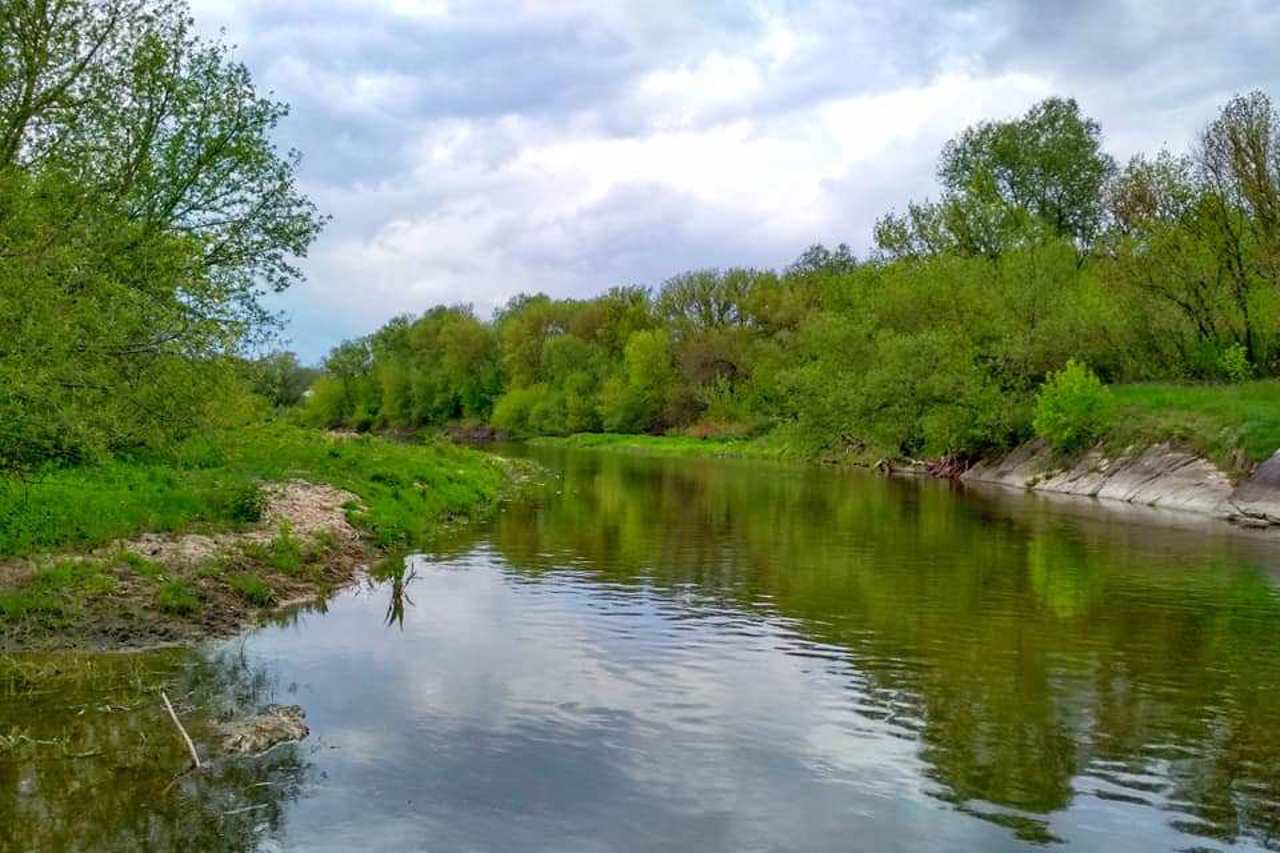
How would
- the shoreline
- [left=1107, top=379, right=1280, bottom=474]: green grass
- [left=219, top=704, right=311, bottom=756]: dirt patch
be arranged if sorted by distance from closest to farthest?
[left=219, top=704, right=311, bottom=756]: dirt patch → the shoreline → [left=1107, top=379, right=1280, bottom=474]: green grass

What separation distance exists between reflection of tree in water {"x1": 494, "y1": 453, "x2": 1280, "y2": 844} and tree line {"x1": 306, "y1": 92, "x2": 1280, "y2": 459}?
22650mm

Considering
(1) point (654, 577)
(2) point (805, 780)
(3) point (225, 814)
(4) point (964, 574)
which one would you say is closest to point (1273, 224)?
(4) point (964, 574)

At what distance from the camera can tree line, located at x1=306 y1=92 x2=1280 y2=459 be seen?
5425 cm

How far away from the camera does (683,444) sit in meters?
101

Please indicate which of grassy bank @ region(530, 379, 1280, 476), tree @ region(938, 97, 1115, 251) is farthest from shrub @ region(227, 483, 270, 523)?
tree @ region(938, 97, 1115, 251)

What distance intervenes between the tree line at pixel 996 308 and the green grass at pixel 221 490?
95.2 ft

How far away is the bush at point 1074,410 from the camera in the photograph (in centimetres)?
5159

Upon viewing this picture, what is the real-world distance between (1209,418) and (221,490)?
39.9 metres

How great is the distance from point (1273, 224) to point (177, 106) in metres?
48.9

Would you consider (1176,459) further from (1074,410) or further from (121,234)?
(121,234)

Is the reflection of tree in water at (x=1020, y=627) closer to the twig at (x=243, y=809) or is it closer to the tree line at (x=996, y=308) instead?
the twig at (x=243, y=809)

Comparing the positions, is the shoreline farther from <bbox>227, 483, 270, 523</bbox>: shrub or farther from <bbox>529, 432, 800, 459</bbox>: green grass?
<bbox>227, 483, 270, 523</bbox>: shrub

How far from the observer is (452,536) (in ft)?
101

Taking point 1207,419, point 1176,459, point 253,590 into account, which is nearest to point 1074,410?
point 1176,459
